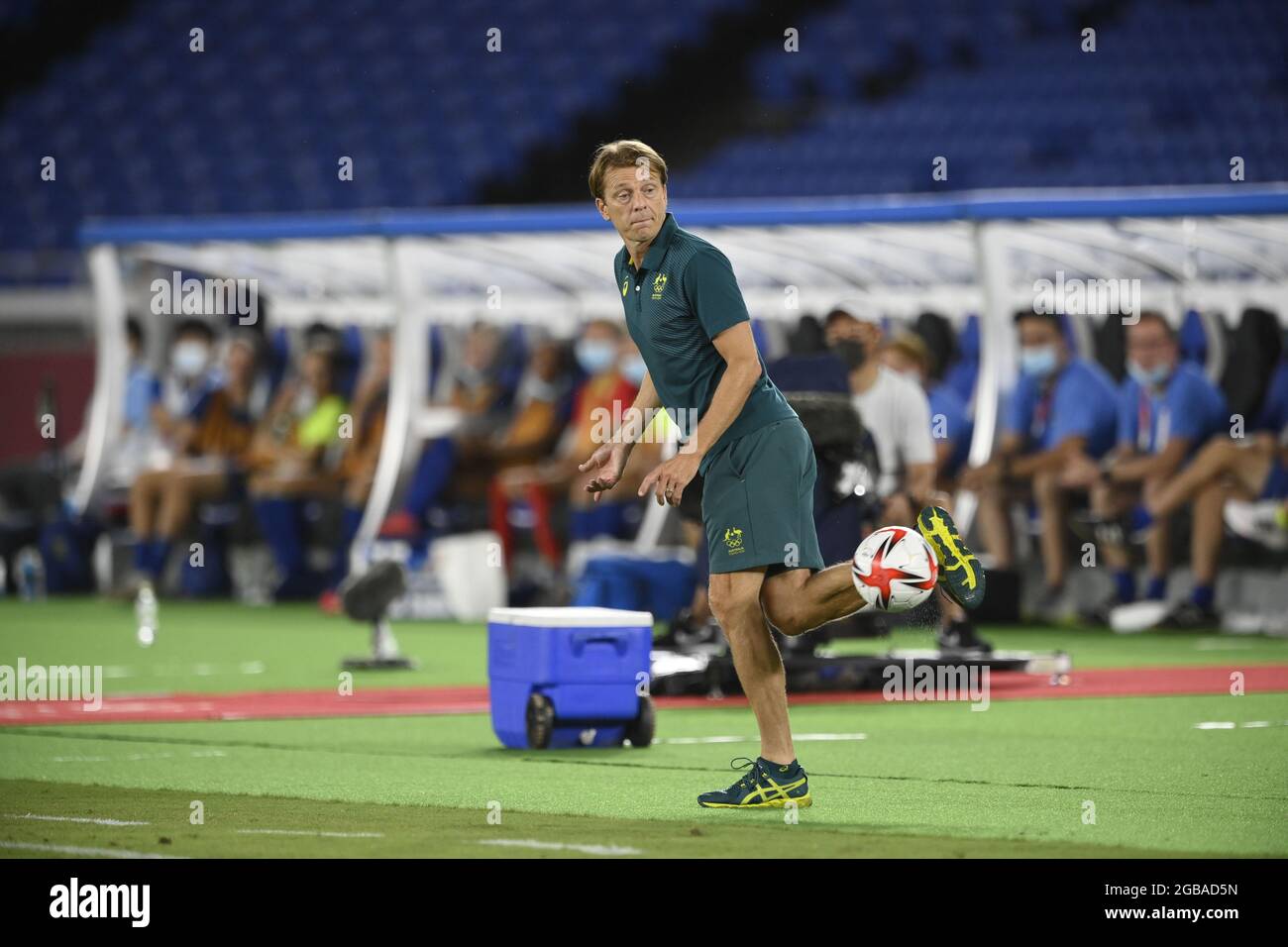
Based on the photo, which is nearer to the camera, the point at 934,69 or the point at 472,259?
the point at 472,259

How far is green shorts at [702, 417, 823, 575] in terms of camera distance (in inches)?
286

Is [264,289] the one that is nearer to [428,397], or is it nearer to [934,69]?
[428,397]

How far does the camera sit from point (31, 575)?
804 inches

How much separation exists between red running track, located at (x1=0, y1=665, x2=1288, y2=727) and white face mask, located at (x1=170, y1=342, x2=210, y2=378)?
9252mm

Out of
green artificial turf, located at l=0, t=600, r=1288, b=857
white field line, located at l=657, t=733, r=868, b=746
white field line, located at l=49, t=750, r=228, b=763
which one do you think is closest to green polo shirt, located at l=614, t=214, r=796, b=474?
green artificial turf, located at l=0, t=600, r=1288, b=857

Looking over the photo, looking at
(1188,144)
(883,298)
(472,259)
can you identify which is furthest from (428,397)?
(1188,144)

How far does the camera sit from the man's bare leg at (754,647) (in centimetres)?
726

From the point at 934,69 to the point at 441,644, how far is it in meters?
15.1

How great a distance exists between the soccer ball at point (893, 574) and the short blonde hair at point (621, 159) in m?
1.44

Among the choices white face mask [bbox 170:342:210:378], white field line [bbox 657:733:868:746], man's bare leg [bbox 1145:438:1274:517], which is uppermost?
white face mask [bbox 170:342:210:378]

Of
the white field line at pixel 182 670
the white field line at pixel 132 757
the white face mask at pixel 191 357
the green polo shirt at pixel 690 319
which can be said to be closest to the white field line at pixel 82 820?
the white field line at pixel 132 757

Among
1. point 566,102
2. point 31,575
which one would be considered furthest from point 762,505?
point 566,102

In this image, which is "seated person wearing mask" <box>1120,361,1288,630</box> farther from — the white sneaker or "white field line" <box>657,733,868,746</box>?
"white field line" <box>657,733,868,746</box>
